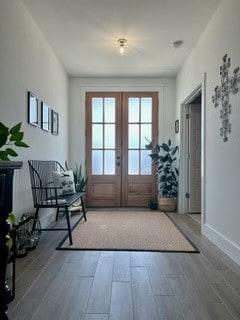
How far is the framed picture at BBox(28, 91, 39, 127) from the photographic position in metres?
3.42

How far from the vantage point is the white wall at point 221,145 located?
275 cm

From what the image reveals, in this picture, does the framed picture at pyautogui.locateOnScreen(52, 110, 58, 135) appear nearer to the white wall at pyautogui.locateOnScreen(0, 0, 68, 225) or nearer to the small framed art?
the small framed art

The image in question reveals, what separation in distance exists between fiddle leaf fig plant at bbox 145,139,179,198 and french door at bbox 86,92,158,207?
266mm

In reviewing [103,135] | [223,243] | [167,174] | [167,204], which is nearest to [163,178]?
[167,174]

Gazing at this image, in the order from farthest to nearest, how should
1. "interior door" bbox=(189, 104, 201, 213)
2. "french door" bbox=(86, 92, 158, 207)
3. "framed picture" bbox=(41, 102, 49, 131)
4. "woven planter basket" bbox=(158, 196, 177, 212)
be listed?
"french door" bbox=(86, 92, 158, 207) → "woven planter basket" bbox=(158, 196, 177, 212) → "interior door" bbox=(189, 104, 201, 213) → "framed picture" bbox=(41, 102, 49, 131)

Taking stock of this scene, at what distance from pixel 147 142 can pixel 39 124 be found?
2.65 m

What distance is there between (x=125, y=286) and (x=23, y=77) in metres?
2.34

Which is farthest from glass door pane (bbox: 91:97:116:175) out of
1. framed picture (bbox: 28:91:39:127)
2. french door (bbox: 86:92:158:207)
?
framed picture (bbox: 28:91:39:127)

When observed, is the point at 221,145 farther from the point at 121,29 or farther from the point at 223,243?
the point at 121,29

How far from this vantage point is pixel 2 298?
1556 millimetres

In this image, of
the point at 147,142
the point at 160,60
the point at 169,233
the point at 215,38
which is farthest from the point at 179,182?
the point at 215,38

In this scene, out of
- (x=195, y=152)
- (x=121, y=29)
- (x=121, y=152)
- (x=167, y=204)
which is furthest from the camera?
(x=121, y=152)

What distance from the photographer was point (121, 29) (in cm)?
382

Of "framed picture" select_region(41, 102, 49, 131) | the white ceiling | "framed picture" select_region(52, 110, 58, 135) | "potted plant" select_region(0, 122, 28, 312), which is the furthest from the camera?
"framed picture" select_region(52, 110, 58, 135)
